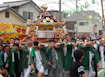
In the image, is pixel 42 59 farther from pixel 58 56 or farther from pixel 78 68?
pixel 78 68

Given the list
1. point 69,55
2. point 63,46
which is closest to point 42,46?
point 63,46

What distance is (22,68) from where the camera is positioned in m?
5.80

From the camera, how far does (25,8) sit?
21.3 m

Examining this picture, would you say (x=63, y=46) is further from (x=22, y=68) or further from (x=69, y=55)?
(x=22, y=68)

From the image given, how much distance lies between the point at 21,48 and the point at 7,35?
5.25 m

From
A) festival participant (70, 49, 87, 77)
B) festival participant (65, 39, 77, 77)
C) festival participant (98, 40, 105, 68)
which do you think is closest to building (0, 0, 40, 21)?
festival participant (98, 40, 105, 68)

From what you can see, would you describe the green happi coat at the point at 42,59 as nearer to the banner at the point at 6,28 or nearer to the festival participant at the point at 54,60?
the festival participant at the point at 54,60

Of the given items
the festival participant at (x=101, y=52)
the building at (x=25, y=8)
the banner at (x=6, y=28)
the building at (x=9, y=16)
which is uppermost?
the building at (x=25, y=8)

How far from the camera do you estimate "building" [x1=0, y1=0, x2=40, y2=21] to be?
67.0ft

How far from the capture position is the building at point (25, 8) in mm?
20422

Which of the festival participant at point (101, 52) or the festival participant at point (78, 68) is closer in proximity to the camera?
the festival participant at point (78, 68)

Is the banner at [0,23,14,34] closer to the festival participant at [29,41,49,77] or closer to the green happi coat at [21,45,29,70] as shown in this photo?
the green happi coat at [21,45,29,70]

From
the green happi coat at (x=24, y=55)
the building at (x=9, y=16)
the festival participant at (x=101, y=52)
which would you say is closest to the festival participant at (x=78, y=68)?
the green happi coat at (x=24, y=55)

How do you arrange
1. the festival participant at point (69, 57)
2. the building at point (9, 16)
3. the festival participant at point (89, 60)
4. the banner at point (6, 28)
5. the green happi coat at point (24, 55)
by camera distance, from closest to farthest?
1. the festival participant at point (89, 60)
2. the green happi coat at point (24, 55)
3. the festival participant at point (69, 57)
4. the banner at point (6, 28)
5. the building at point (9, 16)
